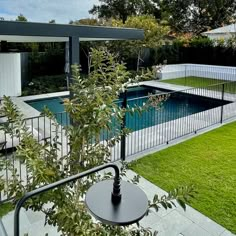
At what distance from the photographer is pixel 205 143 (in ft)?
22.3

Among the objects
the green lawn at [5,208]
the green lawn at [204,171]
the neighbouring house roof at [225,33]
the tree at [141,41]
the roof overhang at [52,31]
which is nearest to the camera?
the green lawn at [5,208]

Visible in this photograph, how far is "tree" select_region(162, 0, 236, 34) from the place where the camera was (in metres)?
29.9

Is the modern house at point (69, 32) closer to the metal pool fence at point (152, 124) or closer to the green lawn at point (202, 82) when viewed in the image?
the metal pool fence at point (152, 124)

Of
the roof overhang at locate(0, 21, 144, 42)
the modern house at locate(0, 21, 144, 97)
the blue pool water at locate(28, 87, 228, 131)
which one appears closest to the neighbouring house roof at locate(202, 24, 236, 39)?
the blue pool water at locate(28, 87, 228, 131)

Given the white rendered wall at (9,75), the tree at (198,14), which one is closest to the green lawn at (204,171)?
the white rendered wall at (9,75)

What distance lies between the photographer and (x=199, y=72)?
1917 cm

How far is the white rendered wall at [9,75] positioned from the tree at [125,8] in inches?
748

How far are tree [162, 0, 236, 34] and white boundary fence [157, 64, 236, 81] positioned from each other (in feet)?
43.8

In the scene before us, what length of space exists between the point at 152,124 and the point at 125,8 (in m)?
23.9

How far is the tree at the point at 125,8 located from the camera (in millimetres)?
29859

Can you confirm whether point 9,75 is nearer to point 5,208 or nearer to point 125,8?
point 5,208

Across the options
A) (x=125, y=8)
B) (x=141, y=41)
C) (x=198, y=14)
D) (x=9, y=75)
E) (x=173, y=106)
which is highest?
(x=125, y=8)

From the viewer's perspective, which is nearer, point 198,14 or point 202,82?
point 202,82

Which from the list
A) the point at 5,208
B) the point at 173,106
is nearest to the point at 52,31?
the point at 5,208
